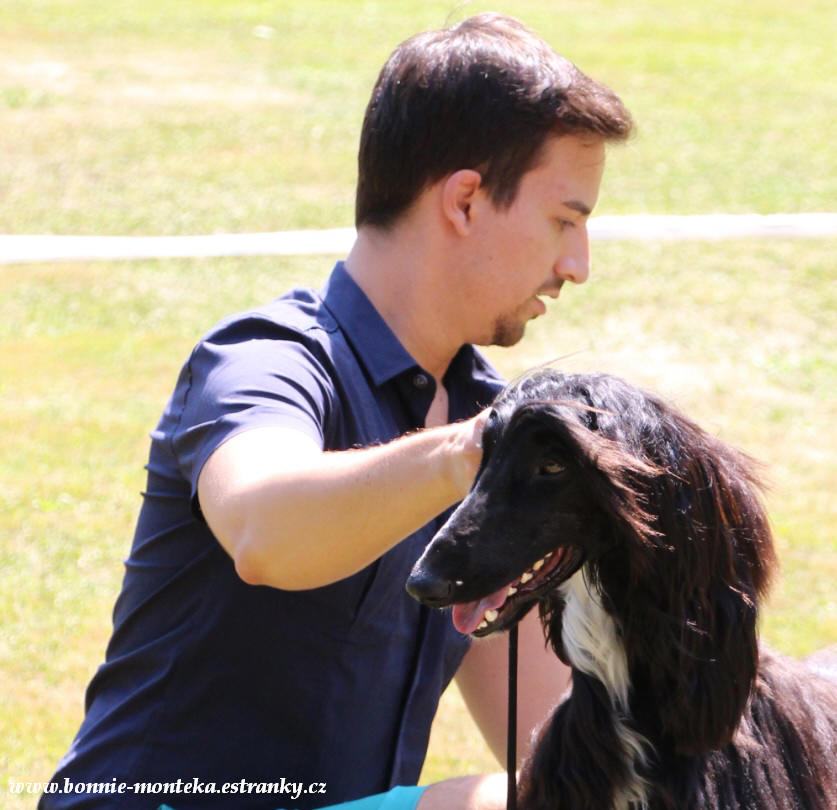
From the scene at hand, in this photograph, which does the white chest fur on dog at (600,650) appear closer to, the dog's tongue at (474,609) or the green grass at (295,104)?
the dog's tongue at (474,609)

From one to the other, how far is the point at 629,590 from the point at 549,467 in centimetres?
22

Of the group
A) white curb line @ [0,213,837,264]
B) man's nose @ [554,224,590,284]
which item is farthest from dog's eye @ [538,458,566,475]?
white curb line @ [0,213,837,264]

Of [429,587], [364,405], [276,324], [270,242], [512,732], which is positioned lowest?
[270,242]

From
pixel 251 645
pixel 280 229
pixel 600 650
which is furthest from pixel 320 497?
pixel 280 229

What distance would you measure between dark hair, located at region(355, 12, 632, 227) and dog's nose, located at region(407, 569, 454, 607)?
995 mm

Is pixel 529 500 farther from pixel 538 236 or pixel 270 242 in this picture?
pixel 270 242

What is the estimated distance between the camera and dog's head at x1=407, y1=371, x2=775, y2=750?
188 cm

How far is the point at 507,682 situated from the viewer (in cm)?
303

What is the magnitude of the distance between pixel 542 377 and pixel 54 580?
13.1 feet

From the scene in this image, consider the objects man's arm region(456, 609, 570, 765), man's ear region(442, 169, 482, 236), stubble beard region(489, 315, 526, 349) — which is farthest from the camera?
man's arm region(456, 609, 570, 765)

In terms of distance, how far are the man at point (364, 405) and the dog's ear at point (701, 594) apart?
62cm

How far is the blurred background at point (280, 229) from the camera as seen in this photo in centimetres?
555

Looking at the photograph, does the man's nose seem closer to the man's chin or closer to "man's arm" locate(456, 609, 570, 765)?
the man's chin

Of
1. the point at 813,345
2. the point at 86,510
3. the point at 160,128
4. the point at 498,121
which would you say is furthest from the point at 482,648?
the point at 160,128
